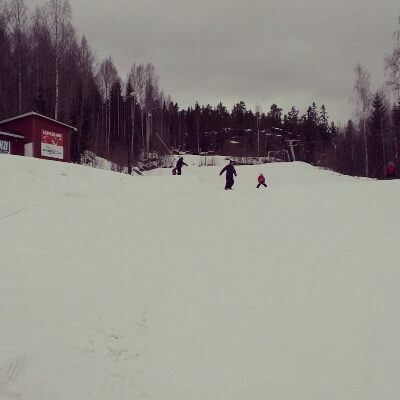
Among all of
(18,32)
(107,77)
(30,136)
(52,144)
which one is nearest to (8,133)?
(30,136)

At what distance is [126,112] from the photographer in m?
46.8

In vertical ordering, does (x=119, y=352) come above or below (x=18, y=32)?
below

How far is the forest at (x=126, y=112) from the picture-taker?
27.5m

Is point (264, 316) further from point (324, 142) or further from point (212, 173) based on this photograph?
point (324, 142)

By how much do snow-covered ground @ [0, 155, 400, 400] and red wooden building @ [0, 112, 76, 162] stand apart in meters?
12.6

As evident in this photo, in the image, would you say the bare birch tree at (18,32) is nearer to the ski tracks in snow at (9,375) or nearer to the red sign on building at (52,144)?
the red sign on building at (52,144)

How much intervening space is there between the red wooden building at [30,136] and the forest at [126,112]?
5.17 metres

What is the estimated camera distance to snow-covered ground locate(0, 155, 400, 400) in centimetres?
273

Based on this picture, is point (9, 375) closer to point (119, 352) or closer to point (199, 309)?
point (119, 352)

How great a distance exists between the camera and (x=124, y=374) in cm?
276

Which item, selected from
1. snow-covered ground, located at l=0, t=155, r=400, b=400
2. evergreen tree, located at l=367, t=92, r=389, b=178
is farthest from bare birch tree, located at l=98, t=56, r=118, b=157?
snow-covered ground, located at l=0, t=155, r=400, b=400

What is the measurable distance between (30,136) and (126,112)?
29.8 metres

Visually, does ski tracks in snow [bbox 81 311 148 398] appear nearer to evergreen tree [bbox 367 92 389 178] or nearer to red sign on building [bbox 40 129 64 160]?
red sign on building [bbox 40 129 64 160]

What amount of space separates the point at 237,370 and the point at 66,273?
2.79 m
